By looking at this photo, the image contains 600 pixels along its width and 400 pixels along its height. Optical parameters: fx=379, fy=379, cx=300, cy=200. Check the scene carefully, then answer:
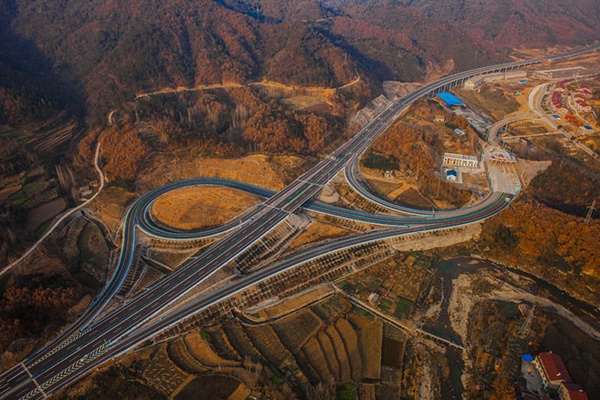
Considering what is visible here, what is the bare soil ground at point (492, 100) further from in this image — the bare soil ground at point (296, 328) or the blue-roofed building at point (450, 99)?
the bare soil ground at point (296, 328)

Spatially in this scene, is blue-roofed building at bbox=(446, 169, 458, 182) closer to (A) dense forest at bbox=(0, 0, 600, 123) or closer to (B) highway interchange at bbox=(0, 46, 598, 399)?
(B) highway interchange at bbox=(0, 46, 598, 399)

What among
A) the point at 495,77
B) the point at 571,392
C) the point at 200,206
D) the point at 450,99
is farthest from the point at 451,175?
the point at 495,77

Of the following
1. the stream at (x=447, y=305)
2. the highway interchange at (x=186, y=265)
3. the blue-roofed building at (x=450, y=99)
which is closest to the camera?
the highway interchange at (x=186, y=265)

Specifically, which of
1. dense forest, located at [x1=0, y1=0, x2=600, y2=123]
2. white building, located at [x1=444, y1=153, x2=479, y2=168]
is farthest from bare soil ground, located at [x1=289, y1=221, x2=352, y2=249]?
dense forest, located at [x1=0, y1=0, x2=600, y2=123]

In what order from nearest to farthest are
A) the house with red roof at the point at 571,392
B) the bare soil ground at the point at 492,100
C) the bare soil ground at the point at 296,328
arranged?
the house with red roof at the point at 571,392, the bare soil ground at the point at 296,328, the bare soil ground at the point at 492,100

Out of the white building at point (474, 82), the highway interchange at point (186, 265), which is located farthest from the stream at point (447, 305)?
the white building at point (474, 82)

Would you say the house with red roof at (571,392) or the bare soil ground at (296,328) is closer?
the house with red roof at (571,392)
